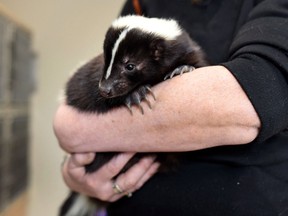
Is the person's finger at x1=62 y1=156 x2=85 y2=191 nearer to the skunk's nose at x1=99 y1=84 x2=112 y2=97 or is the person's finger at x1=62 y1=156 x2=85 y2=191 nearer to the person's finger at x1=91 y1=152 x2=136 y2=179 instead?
the person's finger at x1=91 y1=152 x2=136 y2=179

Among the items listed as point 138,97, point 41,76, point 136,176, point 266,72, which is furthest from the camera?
point 41,76

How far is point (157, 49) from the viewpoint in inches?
43.2

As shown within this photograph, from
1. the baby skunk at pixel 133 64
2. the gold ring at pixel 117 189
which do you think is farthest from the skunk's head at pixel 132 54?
the gold ring at pixel 117 189

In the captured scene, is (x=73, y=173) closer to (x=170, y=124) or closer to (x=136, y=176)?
(x=136, y=176)

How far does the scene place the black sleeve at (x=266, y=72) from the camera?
86 centimetres

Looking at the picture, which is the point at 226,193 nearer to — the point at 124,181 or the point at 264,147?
the point at 264,147

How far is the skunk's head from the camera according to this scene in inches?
40.5

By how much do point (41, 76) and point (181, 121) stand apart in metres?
2.21

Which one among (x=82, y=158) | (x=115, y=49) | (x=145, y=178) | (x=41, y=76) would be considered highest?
(x=115, y=49)

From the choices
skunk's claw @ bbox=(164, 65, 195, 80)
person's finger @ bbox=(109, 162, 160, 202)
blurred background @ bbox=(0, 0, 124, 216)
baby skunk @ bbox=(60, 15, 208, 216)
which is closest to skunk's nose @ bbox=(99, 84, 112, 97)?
baby skunk @ bbox=(60, 15, 208, 216)

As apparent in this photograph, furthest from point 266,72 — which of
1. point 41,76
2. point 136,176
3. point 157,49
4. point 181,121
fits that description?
point 41,76

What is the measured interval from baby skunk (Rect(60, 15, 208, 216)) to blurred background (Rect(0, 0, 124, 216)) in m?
1.55

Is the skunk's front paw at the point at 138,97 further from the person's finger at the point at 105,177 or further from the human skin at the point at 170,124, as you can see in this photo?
the person's finger at the point at 105,177

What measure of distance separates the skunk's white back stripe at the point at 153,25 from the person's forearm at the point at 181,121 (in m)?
0.17
